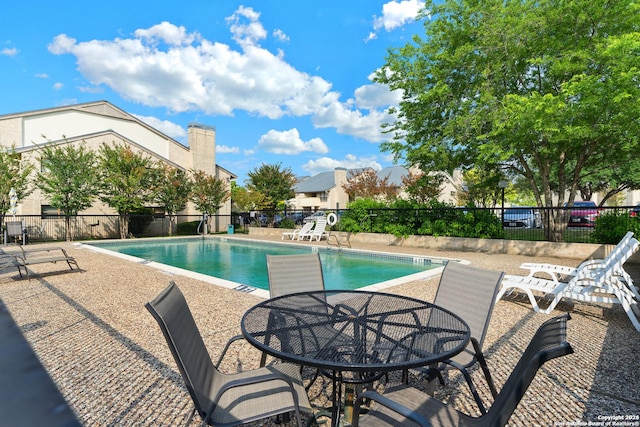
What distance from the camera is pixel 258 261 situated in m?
11.3

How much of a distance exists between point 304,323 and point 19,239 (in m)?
19.3

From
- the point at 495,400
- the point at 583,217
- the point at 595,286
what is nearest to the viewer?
the point at 495,400

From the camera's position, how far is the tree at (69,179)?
15812mm

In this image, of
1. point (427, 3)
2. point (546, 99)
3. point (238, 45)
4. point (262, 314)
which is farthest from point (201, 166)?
point (262, 314)

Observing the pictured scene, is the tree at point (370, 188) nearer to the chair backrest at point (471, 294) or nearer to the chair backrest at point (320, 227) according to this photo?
the chair backrest at point (320, 227)

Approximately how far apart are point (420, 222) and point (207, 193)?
13395 mm

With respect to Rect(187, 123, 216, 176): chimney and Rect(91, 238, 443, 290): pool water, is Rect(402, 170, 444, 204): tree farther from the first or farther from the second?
Rect(187, 123, 216, 176): chimney

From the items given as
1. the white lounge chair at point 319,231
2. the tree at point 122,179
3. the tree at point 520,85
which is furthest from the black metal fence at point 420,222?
the tree at point 122,179

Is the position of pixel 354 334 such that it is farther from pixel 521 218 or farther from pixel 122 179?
pixel 122 179

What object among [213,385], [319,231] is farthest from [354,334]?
[319,231]

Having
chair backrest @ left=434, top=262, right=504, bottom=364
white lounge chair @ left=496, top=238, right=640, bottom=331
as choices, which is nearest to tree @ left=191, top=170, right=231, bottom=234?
white lounge chair @ left=496, top=238, right=640, bottom=331

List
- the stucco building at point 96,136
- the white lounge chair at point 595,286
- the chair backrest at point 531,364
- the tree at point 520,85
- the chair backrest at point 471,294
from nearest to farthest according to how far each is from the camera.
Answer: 1. the chair backrest at point 531,364
2. the chair backrest at point 471,294
3. the white lounge chair at point 595,286
4. the tree at point 520,85
5. the stucco building at point 96,136

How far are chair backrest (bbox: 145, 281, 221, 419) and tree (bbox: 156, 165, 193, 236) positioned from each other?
1884cm

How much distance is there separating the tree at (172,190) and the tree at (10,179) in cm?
582
